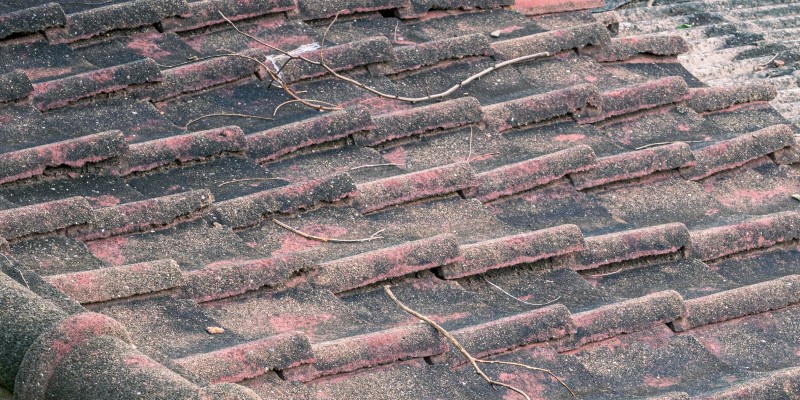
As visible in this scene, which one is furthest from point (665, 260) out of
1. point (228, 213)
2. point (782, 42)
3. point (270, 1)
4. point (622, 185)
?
point (782, 42)

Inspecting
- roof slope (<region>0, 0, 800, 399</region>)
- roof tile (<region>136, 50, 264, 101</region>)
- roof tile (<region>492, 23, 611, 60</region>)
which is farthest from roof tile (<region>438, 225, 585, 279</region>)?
roof tile (<region>492, 23, 611, 60</region>)

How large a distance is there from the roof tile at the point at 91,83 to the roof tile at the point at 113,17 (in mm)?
300

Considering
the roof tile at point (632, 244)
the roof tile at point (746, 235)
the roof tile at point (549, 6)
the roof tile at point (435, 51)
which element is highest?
the roof tile at point (435, 51)

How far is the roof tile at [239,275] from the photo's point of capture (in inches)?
135

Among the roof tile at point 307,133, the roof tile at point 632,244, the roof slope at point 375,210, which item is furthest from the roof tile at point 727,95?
the roof tile at point 307,133

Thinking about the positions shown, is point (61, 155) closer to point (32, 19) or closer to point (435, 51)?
point (32, 19)

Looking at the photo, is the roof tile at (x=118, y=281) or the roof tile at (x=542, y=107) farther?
the roof tile at (x=542, y=107)

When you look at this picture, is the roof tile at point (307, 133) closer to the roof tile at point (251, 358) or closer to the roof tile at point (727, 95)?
the roof tile at point (251, 358)

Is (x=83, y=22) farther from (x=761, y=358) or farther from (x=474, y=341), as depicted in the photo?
(x=761, y=358)

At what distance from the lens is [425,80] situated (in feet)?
16.0

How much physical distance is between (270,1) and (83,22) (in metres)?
0.77

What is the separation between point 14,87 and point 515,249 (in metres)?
1.67

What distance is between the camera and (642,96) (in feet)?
16.6

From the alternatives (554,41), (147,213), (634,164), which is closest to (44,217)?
(147,213)
